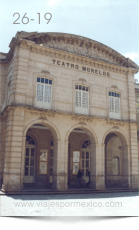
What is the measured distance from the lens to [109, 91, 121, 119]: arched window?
18.4m

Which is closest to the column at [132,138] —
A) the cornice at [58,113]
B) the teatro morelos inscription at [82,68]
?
the cornice at [58,113]

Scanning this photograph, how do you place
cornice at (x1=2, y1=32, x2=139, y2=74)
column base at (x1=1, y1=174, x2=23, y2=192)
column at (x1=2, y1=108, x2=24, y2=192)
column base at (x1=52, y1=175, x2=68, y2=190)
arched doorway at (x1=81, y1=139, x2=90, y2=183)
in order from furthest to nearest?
1. arched doorway at (x1=81, y1=139, x2=90, y2=183)
2. cornice at (x1=2, y1=32, x2=139, y2=74)
3. column base at (x1=52, y1=175, x2=68, y2=190)
4. column at (x1=2, y1=108, x2=24, y2=192)
5. column base at (x1=1, y1=174, x2=23, y2=192)

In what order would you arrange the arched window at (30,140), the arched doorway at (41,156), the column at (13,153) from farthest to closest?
the arched window at (30,140) < the arched doorway at (41,156) < the column at (13,153)

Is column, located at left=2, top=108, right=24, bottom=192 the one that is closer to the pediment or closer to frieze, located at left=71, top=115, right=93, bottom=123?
frieze, located at left=71, top=115, right=93, bottom=123

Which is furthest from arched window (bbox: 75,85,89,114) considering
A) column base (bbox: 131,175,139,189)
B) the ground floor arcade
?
column base (bbox: 131,175,139,189)

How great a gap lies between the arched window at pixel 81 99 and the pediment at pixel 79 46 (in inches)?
108

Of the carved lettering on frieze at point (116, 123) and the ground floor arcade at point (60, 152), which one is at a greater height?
the carved lettering on frieze at point (116, 123)

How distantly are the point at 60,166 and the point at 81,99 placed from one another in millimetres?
5110

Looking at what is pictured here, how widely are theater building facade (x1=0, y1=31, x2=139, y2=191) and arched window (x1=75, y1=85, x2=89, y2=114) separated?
0.07 metres

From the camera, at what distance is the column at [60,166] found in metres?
15.0


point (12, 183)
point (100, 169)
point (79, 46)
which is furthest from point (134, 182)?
point (79, 46)

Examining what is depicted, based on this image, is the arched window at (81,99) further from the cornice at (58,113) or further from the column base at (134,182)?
the column base at (134,182)

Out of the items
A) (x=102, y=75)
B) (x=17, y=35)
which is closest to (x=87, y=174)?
(x=102, y=75)

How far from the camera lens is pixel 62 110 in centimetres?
1616
